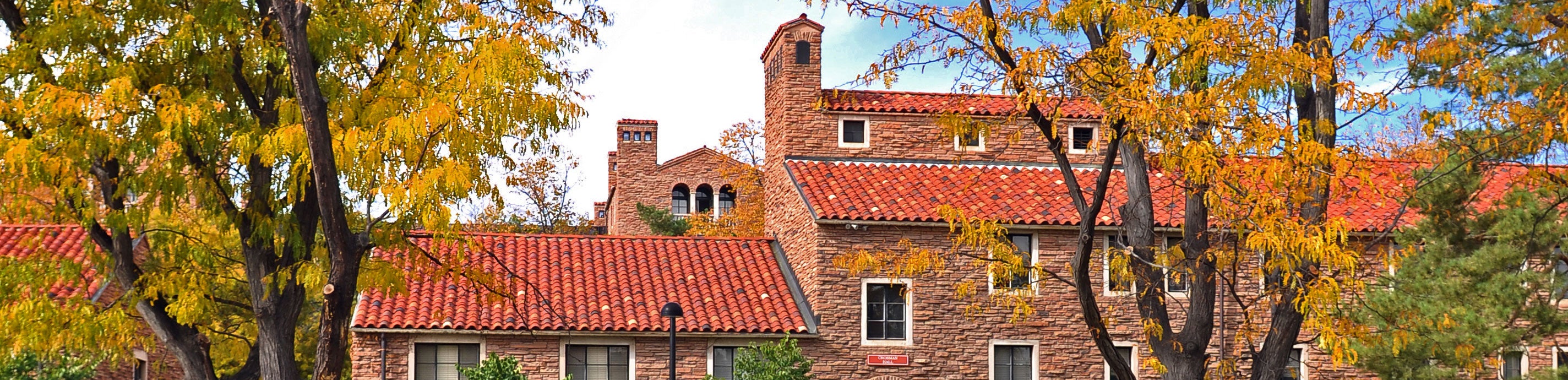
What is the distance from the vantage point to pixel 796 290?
23.6 metres

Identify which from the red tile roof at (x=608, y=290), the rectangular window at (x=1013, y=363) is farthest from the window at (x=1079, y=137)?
the red tile roof at (x=608, y=290)

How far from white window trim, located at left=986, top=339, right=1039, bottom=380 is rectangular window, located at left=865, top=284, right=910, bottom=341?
1.38 meters

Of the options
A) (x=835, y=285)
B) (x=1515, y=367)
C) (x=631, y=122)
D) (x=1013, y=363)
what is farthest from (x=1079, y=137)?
(x=631, y=122)

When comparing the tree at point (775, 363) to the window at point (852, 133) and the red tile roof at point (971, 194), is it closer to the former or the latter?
the red tile roof at point (971, 194)

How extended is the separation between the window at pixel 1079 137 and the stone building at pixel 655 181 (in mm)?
27007

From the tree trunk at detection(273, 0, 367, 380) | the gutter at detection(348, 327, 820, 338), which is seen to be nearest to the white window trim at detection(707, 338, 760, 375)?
the gutter at detection(348, 327, 820, 338)

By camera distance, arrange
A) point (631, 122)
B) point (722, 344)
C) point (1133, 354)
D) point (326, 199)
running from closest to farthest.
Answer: point (326, 199) → point (722, 344) → point (1133, 354) → point (631, 122)

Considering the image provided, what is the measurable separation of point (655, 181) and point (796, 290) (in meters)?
31.5

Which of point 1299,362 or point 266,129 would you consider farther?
point 1299,362

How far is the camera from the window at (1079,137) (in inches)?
994

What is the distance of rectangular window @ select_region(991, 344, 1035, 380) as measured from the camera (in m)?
22.8

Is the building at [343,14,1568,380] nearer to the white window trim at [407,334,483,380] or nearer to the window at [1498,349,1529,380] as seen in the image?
the white window trim at [407,334,483,380]

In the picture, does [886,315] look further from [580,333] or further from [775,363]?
[580,333]

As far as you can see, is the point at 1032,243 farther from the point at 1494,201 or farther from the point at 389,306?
A: the point at 389,306
